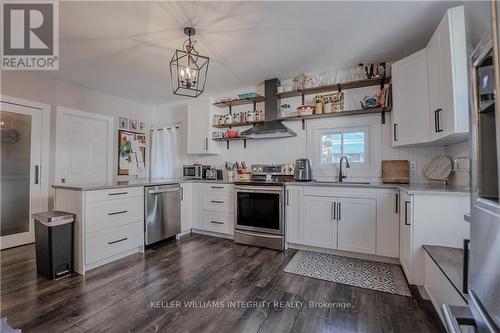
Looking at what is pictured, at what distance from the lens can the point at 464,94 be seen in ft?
5.50

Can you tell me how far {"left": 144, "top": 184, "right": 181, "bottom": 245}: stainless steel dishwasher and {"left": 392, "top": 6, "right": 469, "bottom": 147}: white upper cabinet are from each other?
10.1 ft

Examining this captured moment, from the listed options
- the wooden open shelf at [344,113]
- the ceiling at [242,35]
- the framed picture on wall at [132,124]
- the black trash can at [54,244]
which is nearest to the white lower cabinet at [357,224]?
the wooden open shelf at [344,113]

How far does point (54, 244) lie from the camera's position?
86.3 inches

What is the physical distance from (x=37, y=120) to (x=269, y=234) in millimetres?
3784

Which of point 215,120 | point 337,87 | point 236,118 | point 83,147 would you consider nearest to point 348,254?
point 337,87

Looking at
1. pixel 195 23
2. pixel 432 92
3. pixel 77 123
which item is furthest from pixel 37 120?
pixel 432 92

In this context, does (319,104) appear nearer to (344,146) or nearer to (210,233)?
(344,146)

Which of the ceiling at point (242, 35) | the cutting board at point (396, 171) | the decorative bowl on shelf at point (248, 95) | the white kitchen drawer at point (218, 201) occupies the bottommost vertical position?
the white kitchen drawer at point (218, 201)

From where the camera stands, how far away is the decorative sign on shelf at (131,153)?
4391 mm

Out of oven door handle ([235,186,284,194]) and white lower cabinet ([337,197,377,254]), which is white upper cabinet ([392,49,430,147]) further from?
oven door handle ([235,186,284,194])

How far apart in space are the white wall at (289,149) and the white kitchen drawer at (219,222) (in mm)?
1007

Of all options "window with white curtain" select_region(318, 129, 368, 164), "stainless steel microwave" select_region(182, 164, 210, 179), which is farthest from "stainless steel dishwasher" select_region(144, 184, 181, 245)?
"window with white curtain" select_region(318, 129, 368, 164)

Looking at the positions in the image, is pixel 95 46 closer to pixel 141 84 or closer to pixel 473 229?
pixel 141 84

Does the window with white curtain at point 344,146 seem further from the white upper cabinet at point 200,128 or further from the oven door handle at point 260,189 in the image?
the white upper cabinet at point 200,128
